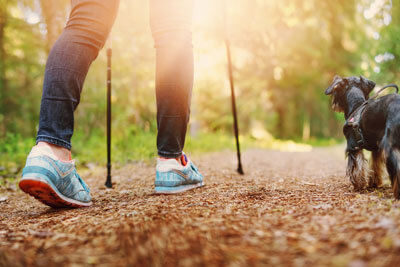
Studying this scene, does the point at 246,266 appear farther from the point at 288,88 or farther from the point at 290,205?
the point at 288,88

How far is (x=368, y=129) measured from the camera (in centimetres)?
202

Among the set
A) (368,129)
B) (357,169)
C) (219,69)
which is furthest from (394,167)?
(219,69)

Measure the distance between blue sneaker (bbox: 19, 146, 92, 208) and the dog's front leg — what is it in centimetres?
182

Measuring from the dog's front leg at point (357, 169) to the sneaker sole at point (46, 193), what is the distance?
5.87 ft

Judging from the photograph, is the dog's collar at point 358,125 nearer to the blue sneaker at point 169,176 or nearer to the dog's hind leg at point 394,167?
the dog's hind leg at point 394,167

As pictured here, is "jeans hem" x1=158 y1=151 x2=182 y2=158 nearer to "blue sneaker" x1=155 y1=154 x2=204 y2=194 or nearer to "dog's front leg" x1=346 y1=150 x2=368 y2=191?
"blue sneaker" x1=155 y1=154 x2=204 y2=194

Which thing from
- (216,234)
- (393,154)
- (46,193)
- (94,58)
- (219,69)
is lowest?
(216,234)

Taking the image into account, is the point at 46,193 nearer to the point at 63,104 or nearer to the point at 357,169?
the point at 63,104

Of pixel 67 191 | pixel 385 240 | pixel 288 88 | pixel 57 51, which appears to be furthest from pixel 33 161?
pixel 288 88

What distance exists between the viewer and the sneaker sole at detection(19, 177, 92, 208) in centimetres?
153

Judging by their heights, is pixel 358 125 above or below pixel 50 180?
above

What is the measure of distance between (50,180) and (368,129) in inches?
75.9

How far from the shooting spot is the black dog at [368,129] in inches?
66.1

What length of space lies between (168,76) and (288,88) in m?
14.2
